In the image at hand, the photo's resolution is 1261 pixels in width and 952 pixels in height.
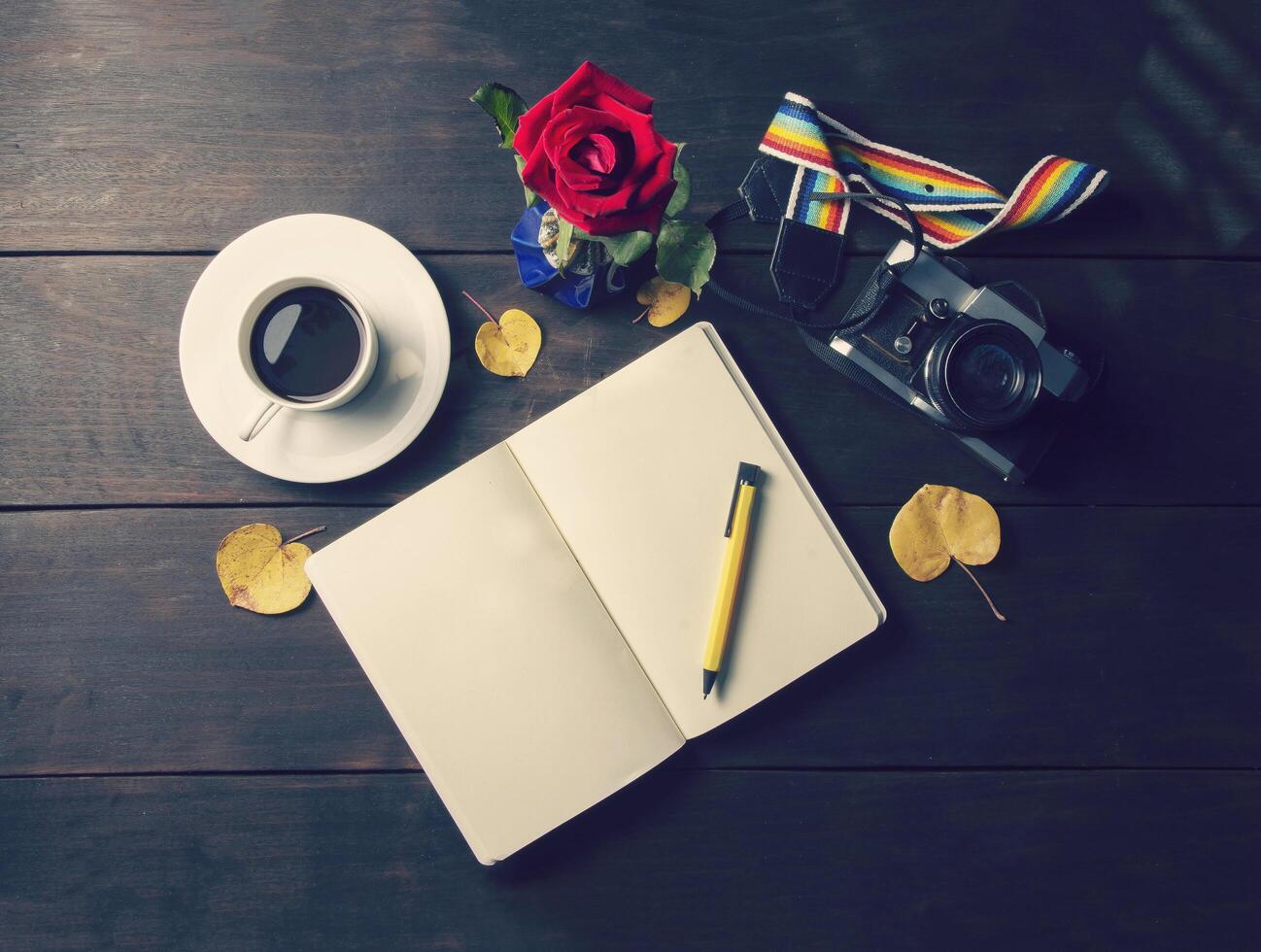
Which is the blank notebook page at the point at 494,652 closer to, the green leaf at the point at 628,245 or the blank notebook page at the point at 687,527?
the blank notebook page at the point at 687,527

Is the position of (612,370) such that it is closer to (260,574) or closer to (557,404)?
(557,404)

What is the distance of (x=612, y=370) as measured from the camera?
0.63 meters

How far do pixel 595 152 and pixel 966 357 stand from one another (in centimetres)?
31

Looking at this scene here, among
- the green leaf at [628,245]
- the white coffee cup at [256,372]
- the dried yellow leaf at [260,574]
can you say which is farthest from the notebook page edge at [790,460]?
the dried yellow leaf at [260,574]

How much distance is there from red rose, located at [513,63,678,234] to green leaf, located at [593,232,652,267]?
70 mm

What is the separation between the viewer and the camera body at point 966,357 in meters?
0.57

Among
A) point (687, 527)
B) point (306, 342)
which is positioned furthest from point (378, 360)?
point (687, 527)

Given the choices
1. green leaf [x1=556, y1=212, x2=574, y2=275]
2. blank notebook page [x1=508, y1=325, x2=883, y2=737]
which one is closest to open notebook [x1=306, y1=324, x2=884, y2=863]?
blank notebook page [x1=508, y1=325, x2=883, y2=737]

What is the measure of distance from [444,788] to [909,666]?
1.18 feet

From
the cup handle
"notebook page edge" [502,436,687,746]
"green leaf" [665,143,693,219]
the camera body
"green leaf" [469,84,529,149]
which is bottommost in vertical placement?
"notebook page edge" [502,436,687,746]

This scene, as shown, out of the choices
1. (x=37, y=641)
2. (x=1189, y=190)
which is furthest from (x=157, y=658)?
(x=1189, y=190)

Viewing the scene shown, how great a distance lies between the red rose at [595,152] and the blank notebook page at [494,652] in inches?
8.6

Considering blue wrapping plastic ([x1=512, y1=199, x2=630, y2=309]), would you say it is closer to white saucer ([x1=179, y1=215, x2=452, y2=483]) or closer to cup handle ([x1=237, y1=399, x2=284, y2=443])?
white saucer ([x1=179, y1=215, x2=452, y2=483])

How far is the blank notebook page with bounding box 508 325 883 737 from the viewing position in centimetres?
59
